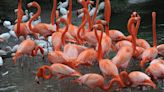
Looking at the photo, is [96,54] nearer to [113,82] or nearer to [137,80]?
[113,82]

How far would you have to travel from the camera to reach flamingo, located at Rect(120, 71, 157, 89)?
5.24 metres

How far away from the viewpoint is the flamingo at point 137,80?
5.24 meters

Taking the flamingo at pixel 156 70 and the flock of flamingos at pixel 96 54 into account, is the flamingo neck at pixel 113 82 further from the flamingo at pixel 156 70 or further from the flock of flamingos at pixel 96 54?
the flamingo at pixel 156 70

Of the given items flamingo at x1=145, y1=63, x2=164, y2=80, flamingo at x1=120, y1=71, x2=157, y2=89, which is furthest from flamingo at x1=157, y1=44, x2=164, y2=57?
flamingo at x1=120, y1=71, x2=157, y2=89

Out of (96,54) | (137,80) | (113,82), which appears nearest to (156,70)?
(137,80)

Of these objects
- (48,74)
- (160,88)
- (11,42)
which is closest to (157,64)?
(160,88)

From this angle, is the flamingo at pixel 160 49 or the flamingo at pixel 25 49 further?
the flamingo at pixel 25 49

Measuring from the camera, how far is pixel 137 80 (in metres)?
5.29

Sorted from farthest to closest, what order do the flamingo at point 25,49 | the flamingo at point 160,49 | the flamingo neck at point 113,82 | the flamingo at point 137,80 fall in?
the flamingo at point 25,49 < the flamingo at point 160,49 < the flamingo neck at point 113,82 < the flamingo at point 137,80

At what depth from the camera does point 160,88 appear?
18.2 ft

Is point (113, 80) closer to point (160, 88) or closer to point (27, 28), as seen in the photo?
point (160, 88)

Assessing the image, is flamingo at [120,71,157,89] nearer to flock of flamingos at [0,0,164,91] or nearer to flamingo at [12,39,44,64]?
flock of flamingos at [0,0,164,91]

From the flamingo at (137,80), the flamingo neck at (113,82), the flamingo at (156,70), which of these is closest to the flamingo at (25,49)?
the flamingo neck at (113,82)

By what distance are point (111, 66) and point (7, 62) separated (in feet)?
7.76
